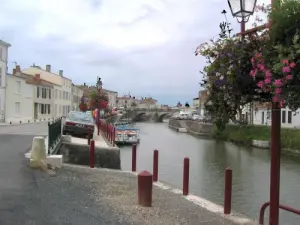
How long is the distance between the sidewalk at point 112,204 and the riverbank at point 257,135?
29.4m

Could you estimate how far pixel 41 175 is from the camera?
11547 millimetres

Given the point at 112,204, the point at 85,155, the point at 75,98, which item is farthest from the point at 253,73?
the point at 75,98

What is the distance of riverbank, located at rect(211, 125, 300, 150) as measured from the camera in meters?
44.2

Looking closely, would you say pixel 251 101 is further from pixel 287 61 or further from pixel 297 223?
pixel 297 223

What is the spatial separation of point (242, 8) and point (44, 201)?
5220mm

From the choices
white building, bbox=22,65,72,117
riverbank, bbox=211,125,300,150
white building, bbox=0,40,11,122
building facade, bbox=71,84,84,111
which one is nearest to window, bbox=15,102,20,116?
white building, bbox=0,40,11,122

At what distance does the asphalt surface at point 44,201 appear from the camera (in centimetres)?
739

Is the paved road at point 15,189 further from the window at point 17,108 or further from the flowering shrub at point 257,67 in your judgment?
the window at point 17,108

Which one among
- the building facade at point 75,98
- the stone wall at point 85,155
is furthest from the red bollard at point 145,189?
the building facade at point 75,98

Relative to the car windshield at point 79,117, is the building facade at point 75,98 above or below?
above

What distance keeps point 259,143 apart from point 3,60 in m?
29.3

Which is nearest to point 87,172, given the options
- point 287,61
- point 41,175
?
point 41,175

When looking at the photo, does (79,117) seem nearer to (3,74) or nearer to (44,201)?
(44,201)

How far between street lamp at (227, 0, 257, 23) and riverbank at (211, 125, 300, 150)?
110ft
